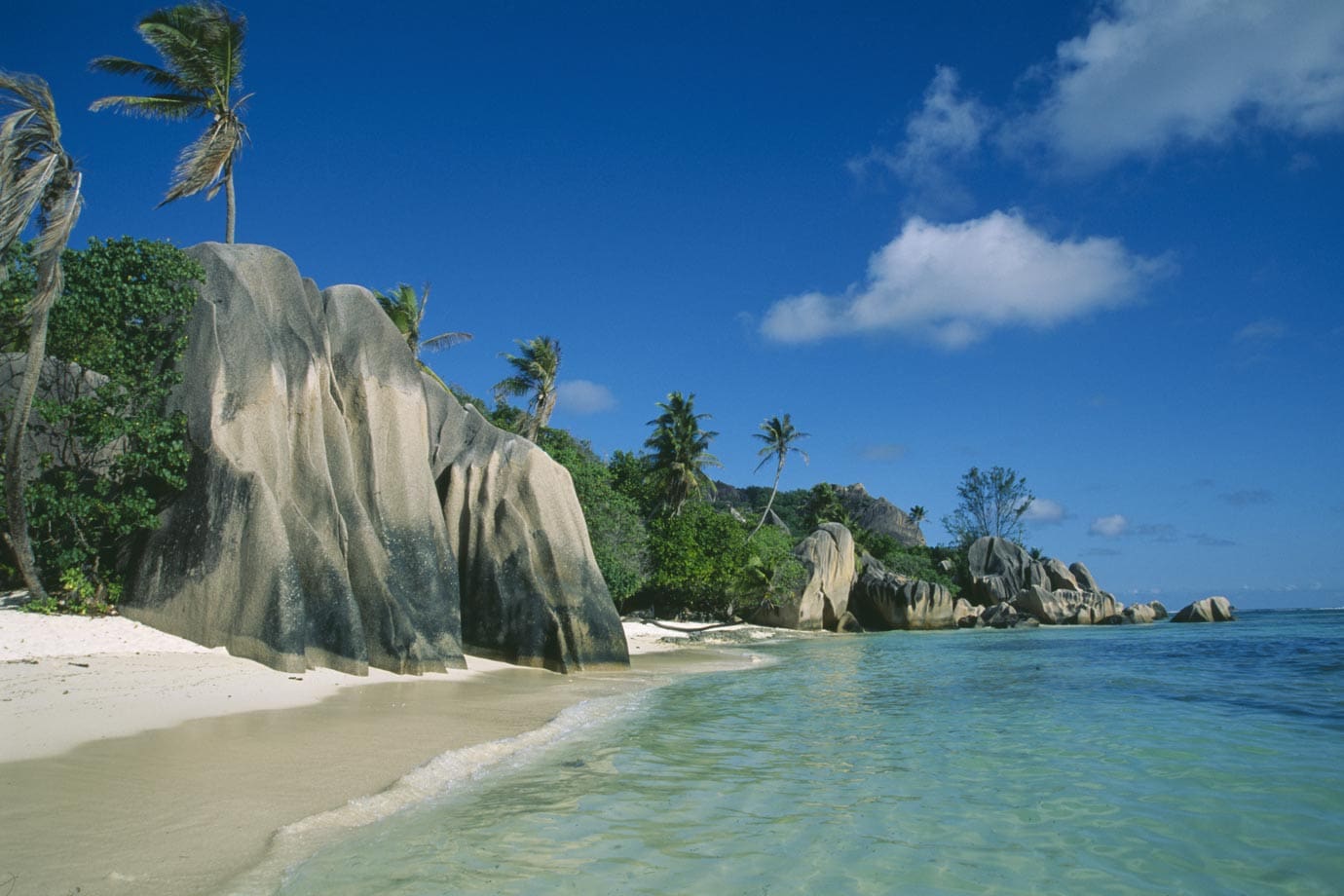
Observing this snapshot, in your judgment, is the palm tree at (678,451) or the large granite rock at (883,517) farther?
the large granite rock at (883,517)

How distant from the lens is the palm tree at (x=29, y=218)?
11.5 metres

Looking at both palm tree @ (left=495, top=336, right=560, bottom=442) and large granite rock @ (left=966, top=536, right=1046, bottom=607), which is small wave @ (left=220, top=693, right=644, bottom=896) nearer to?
palm tree @ (left=495, top=336, right=560, bottom=442)

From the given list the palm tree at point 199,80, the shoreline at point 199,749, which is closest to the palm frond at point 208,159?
the palm tree at point 199,80

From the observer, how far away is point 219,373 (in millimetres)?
13211

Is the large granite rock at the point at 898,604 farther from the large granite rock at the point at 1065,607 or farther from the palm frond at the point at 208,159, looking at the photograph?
the palm frond at the point at 208,159

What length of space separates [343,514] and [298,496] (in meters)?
0.83

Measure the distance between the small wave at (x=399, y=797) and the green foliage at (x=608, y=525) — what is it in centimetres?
1787

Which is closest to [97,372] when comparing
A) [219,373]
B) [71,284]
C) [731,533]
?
[71,284]

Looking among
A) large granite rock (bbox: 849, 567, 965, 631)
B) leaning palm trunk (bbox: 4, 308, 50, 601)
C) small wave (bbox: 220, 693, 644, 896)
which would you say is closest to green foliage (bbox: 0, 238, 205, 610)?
leaning palm trunk (bbox: 4, 308, 50, 601)

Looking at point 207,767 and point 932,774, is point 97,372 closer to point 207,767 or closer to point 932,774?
point 207,767

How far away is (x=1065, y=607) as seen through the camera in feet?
180

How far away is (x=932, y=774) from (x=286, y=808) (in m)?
5.48

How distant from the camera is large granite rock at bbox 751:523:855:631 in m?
42.0

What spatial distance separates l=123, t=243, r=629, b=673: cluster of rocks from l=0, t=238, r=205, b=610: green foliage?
42 cm
